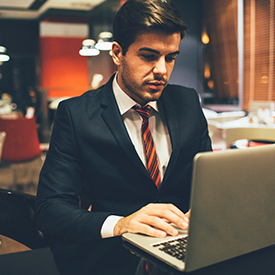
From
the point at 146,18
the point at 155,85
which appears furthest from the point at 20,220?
the point at 146,18

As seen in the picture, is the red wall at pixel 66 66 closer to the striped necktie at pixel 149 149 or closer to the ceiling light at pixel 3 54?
the ceiling light at pixel 3 54

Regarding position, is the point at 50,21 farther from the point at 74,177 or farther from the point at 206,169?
the point at 206,169

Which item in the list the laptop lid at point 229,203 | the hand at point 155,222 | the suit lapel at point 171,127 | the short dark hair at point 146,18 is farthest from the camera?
the suit lapel at point 171,127

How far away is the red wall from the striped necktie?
24.4ft

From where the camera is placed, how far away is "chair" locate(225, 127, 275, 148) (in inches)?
126

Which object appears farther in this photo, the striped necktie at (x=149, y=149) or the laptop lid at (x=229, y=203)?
the striped necktie at (x=149, y=149)

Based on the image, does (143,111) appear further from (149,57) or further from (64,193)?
(64,193)

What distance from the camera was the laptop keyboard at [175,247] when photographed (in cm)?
72

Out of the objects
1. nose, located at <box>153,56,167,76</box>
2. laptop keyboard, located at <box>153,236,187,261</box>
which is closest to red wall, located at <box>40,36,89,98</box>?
nose, located at <box>153,56,167,76</box>

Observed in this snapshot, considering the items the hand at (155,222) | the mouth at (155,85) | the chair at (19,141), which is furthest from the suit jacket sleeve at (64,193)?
the chair at (19,141)

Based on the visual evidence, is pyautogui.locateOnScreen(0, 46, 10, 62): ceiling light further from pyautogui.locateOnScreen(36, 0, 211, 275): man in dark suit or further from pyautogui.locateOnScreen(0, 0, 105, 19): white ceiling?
pyautogui.locateOnScreen(36, 0, 211, 275): man in dark suit

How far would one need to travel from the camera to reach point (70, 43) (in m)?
8.76

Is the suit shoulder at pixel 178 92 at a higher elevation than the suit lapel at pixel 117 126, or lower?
higher

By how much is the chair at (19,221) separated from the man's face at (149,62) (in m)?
0.62
